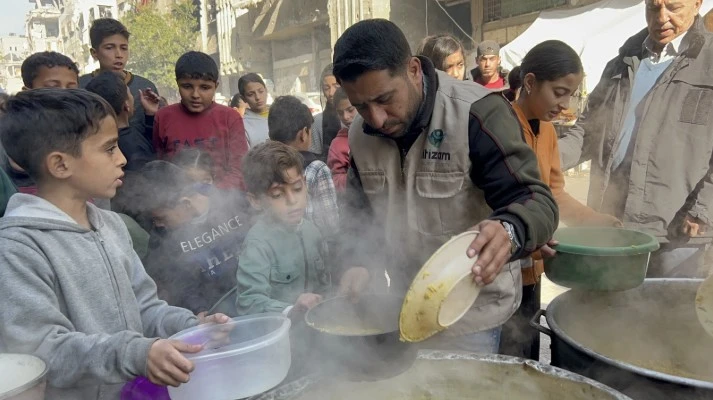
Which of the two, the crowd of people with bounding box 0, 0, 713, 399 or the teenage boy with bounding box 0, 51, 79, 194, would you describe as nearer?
the crowd of people with bounding box 0, 0, 713, 399

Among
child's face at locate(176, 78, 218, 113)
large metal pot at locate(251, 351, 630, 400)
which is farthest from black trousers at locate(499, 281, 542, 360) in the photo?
child's face at locate(176, 78, 218, 113)

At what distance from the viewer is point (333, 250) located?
2.30 m

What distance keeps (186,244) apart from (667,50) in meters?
2.73

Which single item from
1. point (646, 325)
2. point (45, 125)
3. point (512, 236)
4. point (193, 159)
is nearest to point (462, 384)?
point (512, 236)

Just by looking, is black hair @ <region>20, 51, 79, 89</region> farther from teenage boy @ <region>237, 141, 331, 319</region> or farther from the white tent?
the white tent

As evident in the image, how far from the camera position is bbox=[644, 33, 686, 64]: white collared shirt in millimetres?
2539

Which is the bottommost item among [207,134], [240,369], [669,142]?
[240,369]

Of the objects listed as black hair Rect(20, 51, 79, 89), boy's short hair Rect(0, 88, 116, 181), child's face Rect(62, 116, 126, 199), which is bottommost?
child's face Rect(62, 116, 126, 199)

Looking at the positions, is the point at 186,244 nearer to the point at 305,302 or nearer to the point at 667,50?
the point at 305,302

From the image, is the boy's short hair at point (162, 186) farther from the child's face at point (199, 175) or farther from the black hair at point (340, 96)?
the black hair at point (340, 96)

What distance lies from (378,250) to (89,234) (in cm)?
104

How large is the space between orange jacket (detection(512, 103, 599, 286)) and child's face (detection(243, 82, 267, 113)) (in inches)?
130

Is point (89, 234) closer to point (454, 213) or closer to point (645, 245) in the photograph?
point (454, 213)

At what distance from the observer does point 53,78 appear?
10.4 ft
